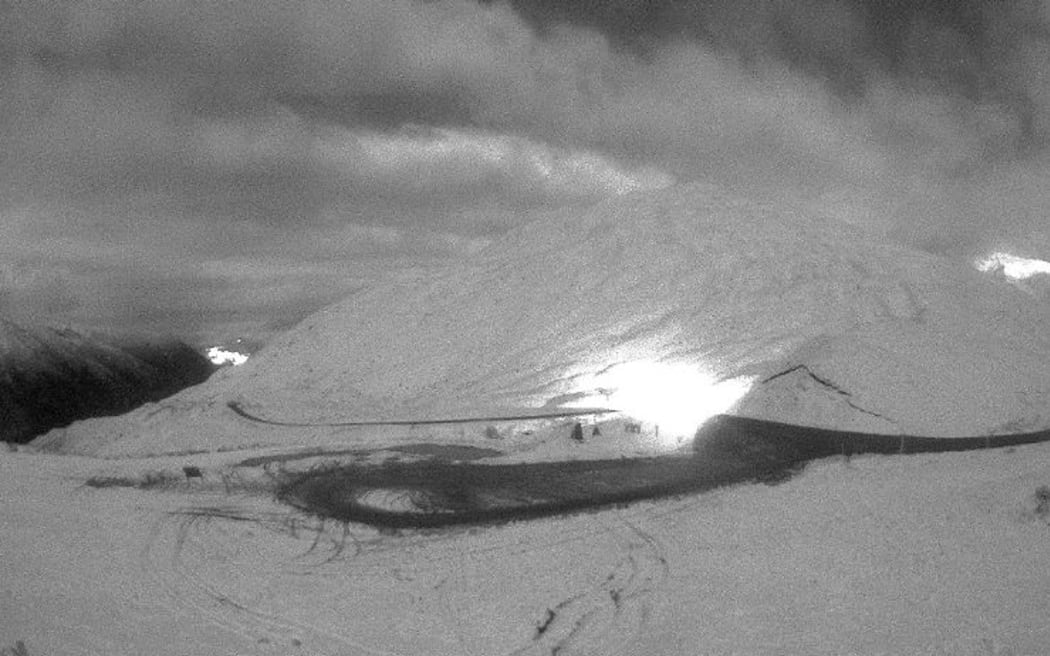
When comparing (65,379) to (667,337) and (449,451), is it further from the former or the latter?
(449,451)

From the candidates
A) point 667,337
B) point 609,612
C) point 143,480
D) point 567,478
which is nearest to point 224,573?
point 609,612

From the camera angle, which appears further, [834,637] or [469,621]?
[469,621]

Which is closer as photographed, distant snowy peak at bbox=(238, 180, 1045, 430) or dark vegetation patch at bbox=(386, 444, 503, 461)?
dark vegetation patch at bbox=(386, 444, 503, 461)

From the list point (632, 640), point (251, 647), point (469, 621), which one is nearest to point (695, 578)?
point (632, 640)

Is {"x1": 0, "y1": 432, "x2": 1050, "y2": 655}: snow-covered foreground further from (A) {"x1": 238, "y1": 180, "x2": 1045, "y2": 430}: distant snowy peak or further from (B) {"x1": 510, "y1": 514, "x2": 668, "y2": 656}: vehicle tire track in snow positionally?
(A) {"x1": 238, "y1": 180, "x2": 1045, "y2": 430}: distant snowy peak

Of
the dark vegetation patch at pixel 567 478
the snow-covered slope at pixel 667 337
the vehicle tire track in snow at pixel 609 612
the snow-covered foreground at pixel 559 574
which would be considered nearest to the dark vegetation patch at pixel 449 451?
the dark vegetation patch at pixel 567 478

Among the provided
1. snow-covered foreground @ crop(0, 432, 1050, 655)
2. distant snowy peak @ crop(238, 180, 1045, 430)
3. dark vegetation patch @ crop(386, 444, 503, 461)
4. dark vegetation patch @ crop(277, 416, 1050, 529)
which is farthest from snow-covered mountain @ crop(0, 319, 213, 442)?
snow-covered foreground @ crop(0, 432, 1050, 655)

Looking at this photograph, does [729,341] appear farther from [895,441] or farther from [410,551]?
[410,551]
